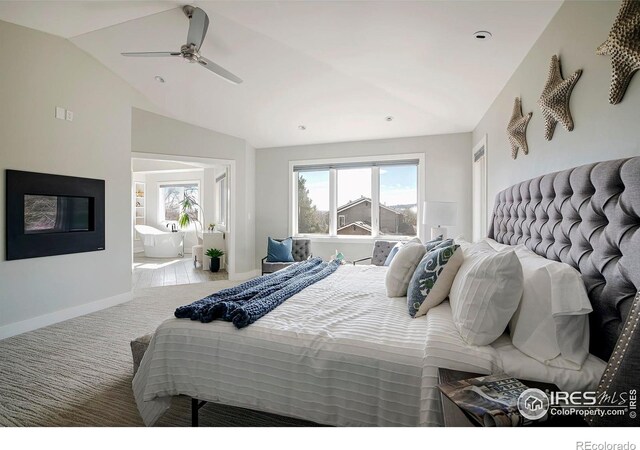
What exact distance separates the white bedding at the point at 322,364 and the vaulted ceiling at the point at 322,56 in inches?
82.8

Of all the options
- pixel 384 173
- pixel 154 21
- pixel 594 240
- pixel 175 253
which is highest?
pixel 154 21

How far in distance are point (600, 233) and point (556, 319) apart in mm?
420

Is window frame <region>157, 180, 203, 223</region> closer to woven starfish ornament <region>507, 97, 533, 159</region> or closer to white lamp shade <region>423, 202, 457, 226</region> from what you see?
white lamp shade <region>423, 202, 457, 226</region>

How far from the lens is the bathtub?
845cm

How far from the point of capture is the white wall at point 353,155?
4980mm

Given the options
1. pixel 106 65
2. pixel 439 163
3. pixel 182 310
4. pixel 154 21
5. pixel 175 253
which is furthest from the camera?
pixel 175 253

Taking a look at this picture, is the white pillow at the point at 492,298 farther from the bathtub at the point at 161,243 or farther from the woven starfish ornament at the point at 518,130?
the bathtub at the point at 161,243

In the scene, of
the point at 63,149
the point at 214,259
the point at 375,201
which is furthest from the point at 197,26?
the point at 214,259

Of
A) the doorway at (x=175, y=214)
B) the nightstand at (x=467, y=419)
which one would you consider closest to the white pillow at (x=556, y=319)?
the nightstand at (x=467, y=419)

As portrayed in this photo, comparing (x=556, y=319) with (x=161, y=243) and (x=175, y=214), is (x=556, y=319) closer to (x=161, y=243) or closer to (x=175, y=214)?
(x=161, y=243)

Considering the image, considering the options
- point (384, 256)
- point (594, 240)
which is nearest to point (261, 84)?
point (384, 256)

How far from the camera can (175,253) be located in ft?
28.3

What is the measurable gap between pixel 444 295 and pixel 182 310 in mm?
1472

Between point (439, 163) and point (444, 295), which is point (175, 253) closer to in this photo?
point (439, 163)
